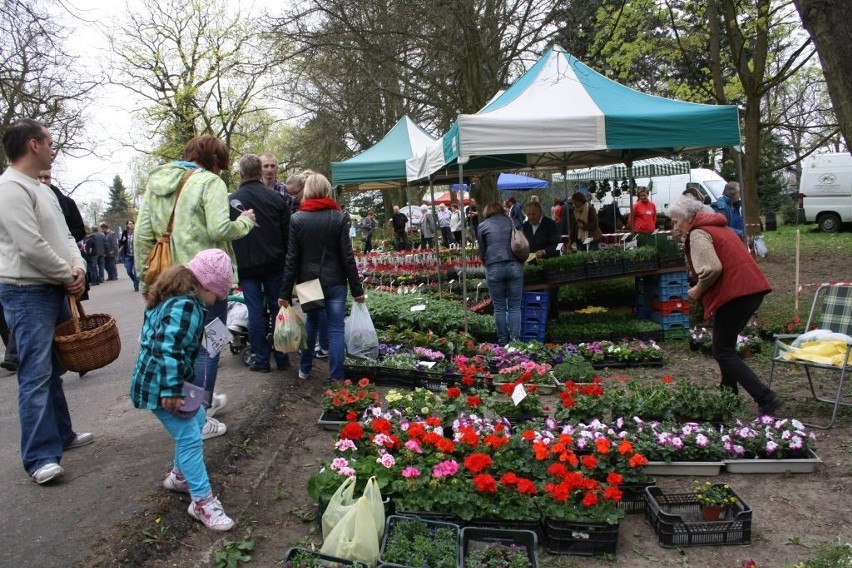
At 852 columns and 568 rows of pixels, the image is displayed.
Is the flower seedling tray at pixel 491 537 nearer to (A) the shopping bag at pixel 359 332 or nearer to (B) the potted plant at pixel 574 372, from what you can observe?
(B) the potted plant at pixel 574 372

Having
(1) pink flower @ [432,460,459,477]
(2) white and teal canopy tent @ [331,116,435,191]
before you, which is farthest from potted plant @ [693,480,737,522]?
(2) white and teal canopy tent @ [331,116,435,191]

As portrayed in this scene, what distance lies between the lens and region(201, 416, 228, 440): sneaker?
4312 mm

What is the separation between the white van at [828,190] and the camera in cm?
1989

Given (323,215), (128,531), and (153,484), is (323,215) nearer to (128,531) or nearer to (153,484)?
(153,484)

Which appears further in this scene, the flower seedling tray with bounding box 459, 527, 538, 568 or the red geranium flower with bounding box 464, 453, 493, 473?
the red geranium flower with bounding box 464, 453, 493, 473

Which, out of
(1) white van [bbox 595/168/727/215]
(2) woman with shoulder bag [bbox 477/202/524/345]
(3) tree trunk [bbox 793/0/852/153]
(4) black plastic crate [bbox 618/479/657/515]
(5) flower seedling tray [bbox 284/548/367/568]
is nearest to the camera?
(5) flower seedling tray [bbox 284/548/367/568]

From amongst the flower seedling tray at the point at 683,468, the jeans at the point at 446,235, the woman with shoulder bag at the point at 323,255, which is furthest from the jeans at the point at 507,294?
the jeans at the point at 446,235

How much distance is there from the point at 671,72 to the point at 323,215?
79.4ft

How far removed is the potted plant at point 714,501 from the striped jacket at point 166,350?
2.77 metres

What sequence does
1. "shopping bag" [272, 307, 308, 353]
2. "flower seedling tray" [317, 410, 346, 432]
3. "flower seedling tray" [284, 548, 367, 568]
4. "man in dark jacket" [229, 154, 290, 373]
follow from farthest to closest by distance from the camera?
"man in dark jacket" [229, 154, 290, 373] → "shopping bag" [272, 307, 308, 353] → "flower seedling tray" [317, 410, 346, 432] → "flower seedling tray" [284, 548, 367, 568]

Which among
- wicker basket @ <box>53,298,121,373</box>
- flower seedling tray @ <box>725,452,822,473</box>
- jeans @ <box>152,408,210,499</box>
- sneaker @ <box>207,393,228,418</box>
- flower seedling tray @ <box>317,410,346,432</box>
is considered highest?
wicker basket @ <box>53,298,121,373</box>

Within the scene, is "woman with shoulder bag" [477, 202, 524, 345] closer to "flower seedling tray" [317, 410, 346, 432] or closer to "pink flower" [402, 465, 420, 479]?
"flower seedling tray" [317, 410, 346, 432]

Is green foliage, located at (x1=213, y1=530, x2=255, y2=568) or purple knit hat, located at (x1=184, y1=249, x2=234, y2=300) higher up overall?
purple knit hat, located at (x1=184, y1=249, x2=234, y2=300)

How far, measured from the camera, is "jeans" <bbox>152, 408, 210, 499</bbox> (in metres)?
3.07
